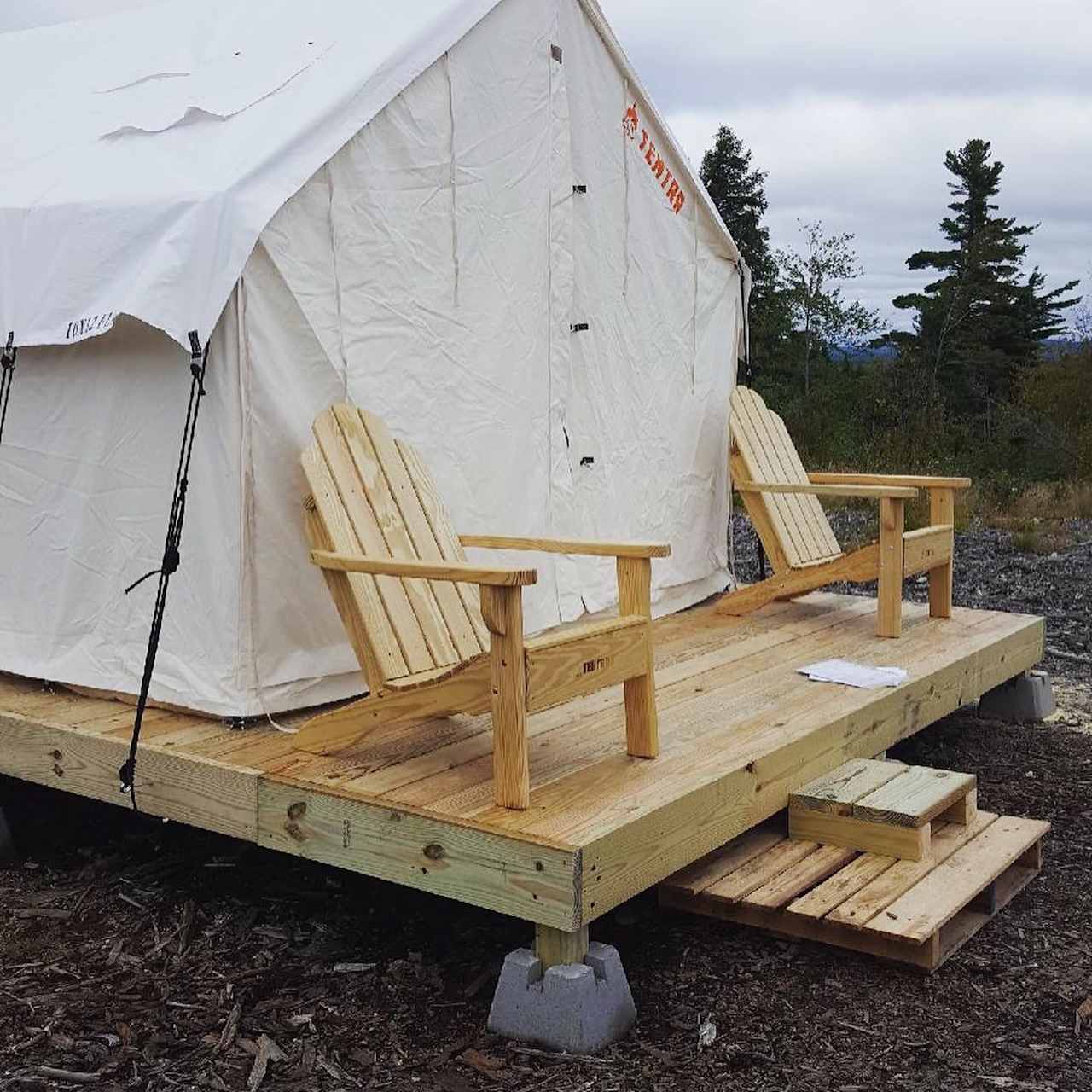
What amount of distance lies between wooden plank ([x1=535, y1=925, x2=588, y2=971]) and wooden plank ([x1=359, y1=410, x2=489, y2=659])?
0.98 m

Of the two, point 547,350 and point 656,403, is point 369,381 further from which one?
point 656,403

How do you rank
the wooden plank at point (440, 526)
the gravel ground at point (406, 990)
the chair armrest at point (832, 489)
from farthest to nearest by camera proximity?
1. the chair armrest at point (832, 489)
2. the wooden plank at point (440, 526)
3. the gravel ground at point (406, 990)

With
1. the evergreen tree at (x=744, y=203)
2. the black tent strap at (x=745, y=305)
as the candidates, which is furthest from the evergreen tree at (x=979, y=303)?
the black tent strap at (x=745, y=305)

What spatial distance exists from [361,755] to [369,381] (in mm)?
1169

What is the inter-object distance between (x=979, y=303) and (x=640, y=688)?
2115 cm

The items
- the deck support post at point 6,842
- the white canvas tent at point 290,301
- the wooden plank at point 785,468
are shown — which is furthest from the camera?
the wooden plank at point 785,468

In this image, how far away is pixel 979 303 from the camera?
75.4 ft

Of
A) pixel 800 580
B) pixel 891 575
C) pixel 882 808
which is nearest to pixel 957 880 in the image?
pixel 882 808

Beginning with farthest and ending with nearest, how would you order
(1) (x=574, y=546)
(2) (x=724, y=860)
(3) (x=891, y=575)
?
1. (3) (x=891, y=575)
2. (1) (x=574, y=546)
3. (2) (x=724, y=860)

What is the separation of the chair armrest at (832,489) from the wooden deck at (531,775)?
0.63 m

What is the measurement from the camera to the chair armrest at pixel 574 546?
3473 mm

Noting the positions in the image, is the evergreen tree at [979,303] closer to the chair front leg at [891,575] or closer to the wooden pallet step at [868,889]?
the chair front leg at [891,575]

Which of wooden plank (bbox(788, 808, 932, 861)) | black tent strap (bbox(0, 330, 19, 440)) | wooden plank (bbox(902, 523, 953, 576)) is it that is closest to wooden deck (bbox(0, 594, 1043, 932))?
wooden plank (bbox(788, 808, 932, 861))

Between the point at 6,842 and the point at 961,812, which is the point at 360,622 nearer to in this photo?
the point at 6,842
